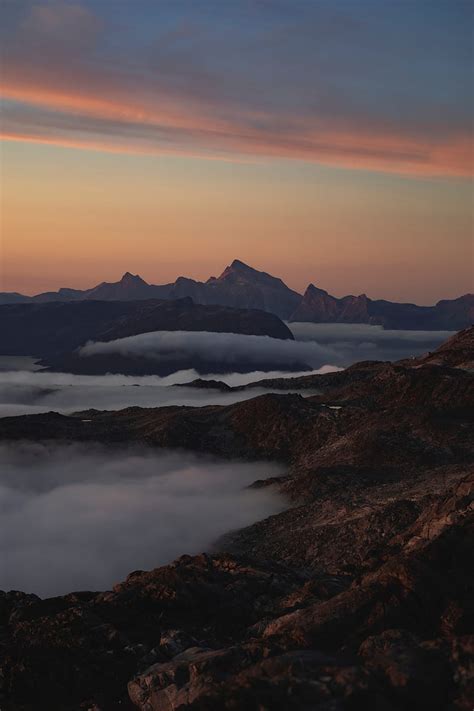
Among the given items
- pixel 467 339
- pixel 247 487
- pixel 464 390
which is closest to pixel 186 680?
pixel 247 487

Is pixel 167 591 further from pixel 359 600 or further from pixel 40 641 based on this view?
pixel 359 600

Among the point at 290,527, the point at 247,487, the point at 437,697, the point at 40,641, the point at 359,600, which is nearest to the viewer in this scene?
the point at 437,697

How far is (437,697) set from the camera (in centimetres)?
2508

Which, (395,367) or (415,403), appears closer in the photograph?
(415,403)

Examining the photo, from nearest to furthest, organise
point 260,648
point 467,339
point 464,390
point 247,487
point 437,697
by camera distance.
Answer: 1. point 437,697
2. point 260,648
3. point 247,487
4. point 464,390
5. point 467,339

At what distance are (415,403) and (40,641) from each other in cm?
10091

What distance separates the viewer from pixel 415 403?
131 metres

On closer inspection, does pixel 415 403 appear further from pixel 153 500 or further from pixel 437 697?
pixel 437 697

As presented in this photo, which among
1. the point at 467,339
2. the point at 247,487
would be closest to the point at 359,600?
the point at 247,487

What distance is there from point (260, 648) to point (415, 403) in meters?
105

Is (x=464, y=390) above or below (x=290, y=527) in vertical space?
above

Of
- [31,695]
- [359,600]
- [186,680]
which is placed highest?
[359,600]

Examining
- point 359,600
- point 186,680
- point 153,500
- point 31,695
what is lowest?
point 153,500

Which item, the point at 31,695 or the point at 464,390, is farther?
the point at 464,390
